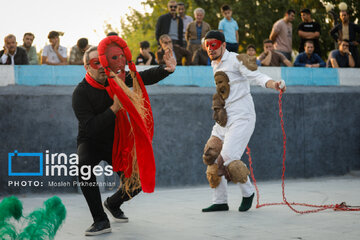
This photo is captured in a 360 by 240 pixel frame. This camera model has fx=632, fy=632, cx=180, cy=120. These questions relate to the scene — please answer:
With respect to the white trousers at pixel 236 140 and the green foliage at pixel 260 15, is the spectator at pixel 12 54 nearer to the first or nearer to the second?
the white trousers at pixel 236 140

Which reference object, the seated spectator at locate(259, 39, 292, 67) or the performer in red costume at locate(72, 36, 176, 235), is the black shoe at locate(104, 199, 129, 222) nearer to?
the performer in red costume at locate(72, 36, 176, 235)

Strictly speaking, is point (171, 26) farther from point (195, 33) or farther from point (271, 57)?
point (271, 57)

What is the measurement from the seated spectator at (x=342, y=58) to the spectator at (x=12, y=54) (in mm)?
5930

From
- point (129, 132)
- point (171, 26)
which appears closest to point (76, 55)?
point (171, 26)

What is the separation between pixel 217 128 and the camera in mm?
7141

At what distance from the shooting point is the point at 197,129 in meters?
10.0

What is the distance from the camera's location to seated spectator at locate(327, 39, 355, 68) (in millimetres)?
12391

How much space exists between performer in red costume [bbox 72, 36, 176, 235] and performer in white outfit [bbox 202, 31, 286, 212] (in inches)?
44.0

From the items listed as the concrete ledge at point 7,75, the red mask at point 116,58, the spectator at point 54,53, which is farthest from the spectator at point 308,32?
the red mask at point 116,58

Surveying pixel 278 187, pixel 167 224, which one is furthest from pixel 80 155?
pixel 278 187

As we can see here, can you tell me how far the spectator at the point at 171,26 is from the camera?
11.8 m

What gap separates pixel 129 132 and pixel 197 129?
414 cm

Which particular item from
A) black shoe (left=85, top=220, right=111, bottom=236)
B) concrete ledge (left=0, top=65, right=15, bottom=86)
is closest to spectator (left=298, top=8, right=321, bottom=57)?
concrete ledge (left=0, top=65, right=15, bottom=86)

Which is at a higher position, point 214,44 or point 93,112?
point 214,44
